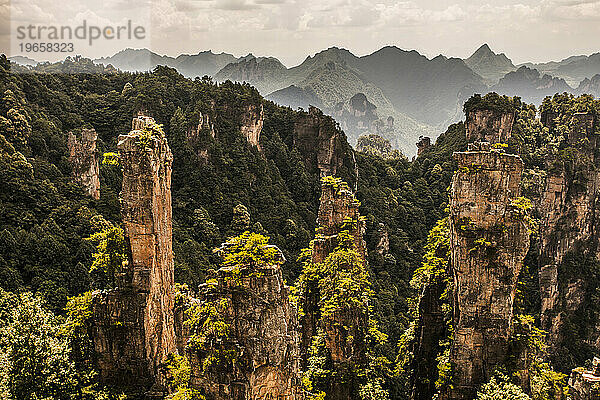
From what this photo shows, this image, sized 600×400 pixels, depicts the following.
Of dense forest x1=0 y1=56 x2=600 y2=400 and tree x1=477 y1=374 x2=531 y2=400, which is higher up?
dense forest x1=0 y1=56 x2=600 y2=400

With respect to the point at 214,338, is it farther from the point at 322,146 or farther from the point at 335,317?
the point at 322,146

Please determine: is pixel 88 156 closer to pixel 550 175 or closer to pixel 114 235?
pixel 114 235

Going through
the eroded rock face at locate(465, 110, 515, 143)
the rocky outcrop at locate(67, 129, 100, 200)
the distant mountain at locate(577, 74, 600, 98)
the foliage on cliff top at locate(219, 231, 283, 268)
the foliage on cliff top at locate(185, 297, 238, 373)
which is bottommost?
the foliage on cliff top at locate(185, 297, 238, 373)

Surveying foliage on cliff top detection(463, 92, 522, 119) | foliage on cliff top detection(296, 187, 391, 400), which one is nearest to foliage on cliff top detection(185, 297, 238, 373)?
foliage on cliff top detection(296, 187, 391, 400)

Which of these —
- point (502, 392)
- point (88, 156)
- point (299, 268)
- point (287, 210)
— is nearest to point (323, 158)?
point (287, 210)

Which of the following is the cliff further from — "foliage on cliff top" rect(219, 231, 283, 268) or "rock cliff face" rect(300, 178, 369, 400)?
"foliage on cliff top" rect(219, 231, 283, 268)

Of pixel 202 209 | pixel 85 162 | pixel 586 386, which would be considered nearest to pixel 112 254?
A: pixel 586 386
